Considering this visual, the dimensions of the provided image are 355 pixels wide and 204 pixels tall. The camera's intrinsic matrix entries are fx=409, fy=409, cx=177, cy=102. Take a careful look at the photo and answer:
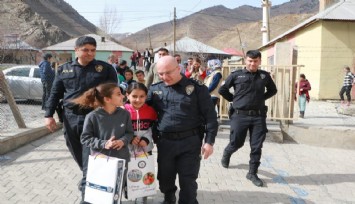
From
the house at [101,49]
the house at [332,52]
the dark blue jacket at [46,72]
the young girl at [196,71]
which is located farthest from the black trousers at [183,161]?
the house at [101,49]

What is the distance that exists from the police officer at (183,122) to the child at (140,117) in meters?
0.17

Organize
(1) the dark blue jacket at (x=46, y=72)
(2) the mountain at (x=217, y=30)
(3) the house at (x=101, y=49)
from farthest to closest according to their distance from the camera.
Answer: (2) the mountain at (x=217, y=30), (3) the house at (x=101, y=49), (1) the dark blue jacket at (x=46, y=72)

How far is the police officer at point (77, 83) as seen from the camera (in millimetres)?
4324

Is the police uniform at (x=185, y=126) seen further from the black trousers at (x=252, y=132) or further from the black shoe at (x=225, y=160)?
the black shoe at (x=225, y=160)

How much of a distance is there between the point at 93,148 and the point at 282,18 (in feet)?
338

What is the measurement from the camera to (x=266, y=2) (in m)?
28.5

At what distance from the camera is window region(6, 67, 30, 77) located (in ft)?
46.8

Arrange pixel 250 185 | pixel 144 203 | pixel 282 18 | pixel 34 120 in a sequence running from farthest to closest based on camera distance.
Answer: pixel 282 18 < pixel 34 120 < pixel 250 185 < pixel 144 203

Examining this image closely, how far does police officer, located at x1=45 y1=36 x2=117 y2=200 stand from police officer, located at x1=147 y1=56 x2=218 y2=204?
2.34 ft

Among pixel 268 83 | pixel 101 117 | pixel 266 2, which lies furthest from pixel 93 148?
pixel 266 2

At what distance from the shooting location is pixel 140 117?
441 cm

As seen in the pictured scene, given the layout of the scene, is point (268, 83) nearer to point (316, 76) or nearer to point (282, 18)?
point (316, 76)

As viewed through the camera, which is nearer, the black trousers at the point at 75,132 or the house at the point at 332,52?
the black trousers at the point at 75,132

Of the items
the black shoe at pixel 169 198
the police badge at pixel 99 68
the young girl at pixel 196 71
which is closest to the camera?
the police badge at pixel 99 68
